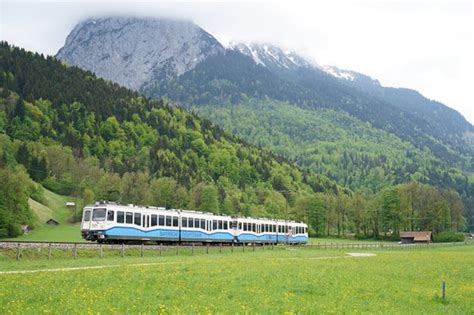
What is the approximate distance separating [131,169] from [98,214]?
107414 mm

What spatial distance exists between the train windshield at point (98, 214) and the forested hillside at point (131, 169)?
3787 cm

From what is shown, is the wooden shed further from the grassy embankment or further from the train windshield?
the train windshield

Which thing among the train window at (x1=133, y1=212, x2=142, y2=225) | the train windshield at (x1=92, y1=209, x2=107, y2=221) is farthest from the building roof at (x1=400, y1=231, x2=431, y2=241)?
the train windshield at (x1=92, y1=209, x2=107, y2=221)

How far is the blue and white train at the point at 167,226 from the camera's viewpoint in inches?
1930

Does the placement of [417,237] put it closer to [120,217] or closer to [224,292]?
[120,217]

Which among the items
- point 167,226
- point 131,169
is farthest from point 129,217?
point 131,169

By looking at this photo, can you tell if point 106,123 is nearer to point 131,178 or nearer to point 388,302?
point 131,178

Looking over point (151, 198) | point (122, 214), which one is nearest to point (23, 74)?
point (151, 198)

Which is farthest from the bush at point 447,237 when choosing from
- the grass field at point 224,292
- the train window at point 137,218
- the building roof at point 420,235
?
the grass field at point 224,292

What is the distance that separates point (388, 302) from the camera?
20281 mm

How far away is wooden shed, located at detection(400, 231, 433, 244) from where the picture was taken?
4495 inches

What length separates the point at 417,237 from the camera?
115 m

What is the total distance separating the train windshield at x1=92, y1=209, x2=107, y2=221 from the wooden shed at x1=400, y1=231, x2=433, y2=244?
269ft

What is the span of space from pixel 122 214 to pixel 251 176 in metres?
146
